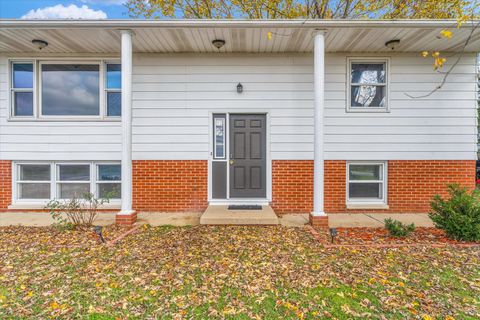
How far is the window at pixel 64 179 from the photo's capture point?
19.5 ft

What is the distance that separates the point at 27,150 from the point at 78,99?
160 cm

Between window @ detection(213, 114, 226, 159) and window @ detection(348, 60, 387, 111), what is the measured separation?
297cm

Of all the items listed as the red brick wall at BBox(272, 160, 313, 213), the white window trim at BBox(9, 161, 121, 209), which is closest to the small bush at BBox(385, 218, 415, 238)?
the red brick wall at BBox(272, 160, 313, 213)

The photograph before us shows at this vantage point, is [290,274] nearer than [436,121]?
Yes

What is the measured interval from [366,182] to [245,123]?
310 cm

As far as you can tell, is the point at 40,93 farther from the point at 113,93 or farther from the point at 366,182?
the point at 366,182

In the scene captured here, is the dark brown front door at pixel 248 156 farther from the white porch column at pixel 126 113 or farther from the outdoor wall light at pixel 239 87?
the white porch column at pixel 126 113

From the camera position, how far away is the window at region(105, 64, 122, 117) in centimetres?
591

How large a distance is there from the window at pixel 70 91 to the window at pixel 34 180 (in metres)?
1.27

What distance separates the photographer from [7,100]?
228 inches

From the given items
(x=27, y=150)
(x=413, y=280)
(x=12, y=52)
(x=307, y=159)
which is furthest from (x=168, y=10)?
(x=413, y=280)

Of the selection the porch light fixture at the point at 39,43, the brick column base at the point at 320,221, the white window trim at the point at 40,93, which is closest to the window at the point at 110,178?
the white window trim at the point at 40,93

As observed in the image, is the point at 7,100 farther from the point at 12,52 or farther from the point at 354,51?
the point at 354,51

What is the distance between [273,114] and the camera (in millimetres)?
5793
